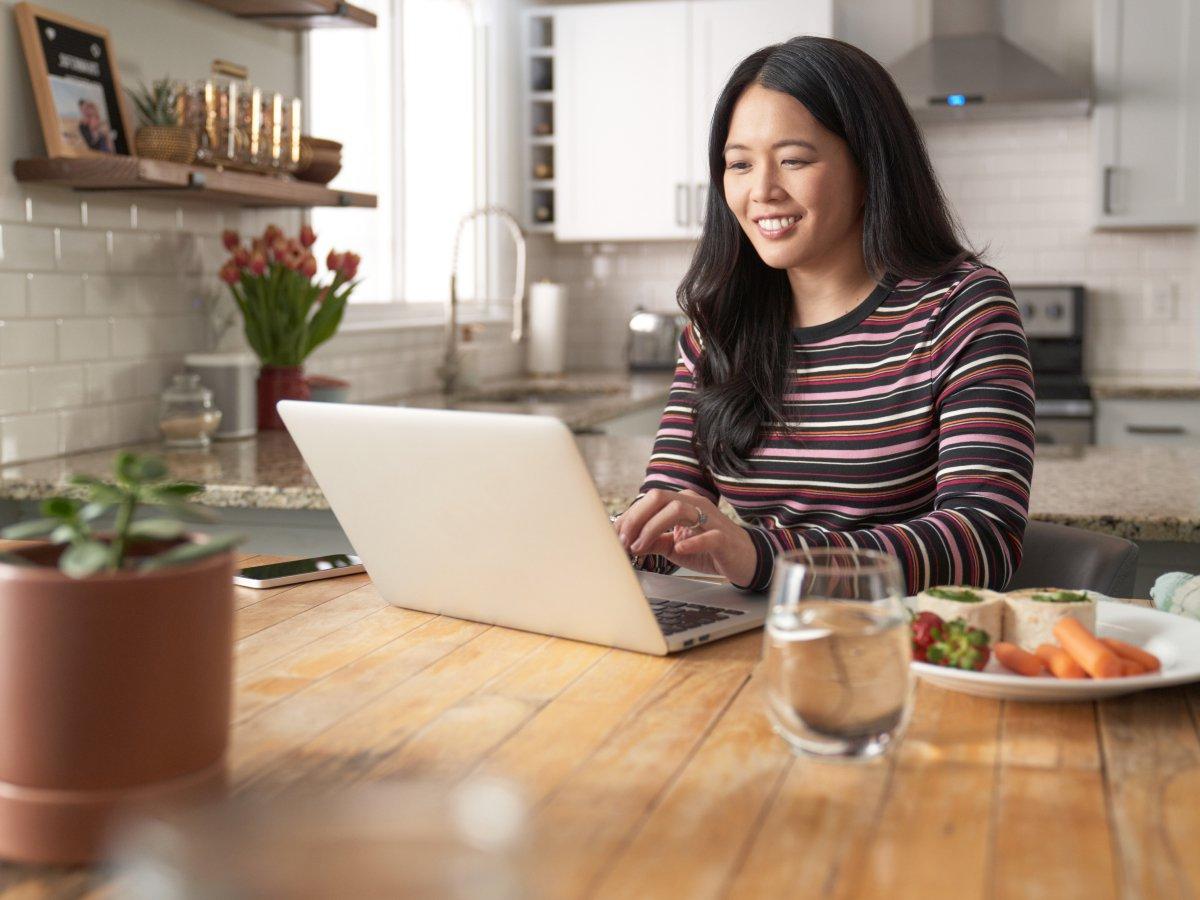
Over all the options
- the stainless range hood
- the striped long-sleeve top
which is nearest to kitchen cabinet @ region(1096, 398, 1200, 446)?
the stainless range hood

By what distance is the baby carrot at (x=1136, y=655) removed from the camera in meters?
0.99

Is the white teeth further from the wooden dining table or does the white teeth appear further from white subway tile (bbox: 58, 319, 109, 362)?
white subway tile (bbox: 58, 319, 109, 362)

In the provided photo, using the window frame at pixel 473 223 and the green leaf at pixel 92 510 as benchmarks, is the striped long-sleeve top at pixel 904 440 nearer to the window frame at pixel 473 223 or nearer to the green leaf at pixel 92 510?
the green leaf at pixel 92 510

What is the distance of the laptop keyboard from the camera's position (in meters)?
1.19

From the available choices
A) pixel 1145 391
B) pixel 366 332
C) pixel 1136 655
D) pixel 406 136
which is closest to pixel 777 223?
pixel 1136 655

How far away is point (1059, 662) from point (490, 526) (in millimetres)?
476

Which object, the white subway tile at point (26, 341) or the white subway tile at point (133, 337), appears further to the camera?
the white subway tile at point (133, 337)

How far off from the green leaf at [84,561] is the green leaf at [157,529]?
0.03 m

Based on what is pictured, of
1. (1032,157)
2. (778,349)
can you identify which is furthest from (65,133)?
(1032,157)

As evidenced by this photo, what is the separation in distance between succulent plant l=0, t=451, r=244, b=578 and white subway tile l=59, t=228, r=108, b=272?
1953mm

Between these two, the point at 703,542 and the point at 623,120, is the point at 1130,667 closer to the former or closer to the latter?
the point at 703,542

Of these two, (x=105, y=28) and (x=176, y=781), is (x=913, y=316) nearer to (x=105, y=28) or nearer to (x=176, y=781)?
(x=176, y=781)

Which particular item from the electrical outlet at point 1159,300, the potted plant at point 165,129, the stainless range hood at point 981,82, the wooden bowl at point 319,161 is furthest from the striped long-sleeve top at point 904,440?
the electrical outlet at point 1159,300

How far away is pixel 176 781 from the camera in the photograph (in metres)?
0.75
